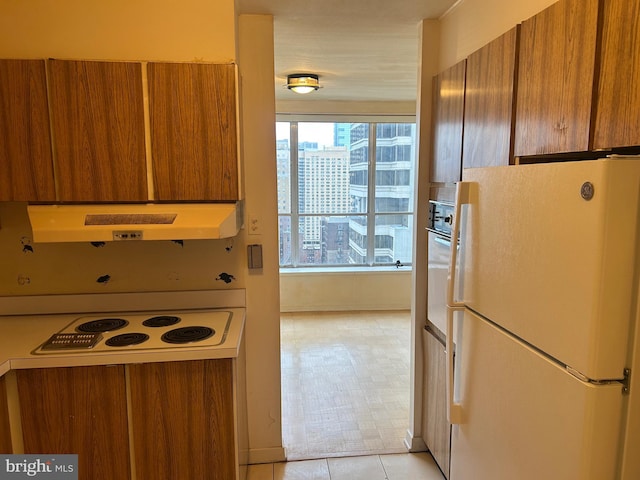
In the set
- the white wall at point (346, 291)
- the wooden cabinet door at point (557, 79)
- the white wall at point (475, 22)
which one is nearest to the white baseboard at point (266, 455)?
the wooden cabinet door at point (557, 79)

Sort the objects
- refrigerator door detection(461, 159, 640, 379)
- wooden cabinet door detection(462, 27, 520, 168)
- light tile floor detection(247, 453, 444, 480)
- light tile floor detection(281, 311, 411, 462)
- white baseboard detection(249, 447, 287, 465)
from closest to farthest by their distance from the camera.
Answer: refrigerator door detection(461, 159, 640, 379) < wooden cabinet door detection(462, 27, 520, 168) < light tile floor detection(247, 453, 444, 480) < white baseboard detection(249, 447, 287, 465) < light tile floor detection(281, 311, 411, 462)

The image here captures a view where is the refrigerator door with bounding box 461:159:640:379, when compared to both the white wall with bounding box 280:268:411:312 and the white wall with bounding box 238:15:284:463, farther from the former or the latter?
the white wall with bounding box 280:268:411:312

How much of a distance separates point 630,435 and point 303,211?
15.6ft

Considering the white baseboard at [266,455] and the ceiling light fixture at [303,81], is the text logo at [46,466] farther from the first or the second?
the ceiling light fixture at [303,81]

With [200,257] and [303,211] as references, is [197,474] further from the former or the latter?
[303,211]

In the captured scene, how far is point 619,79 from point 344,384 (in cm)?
290

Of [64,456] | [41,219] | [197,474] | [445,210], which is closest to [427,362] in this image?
[445,210]

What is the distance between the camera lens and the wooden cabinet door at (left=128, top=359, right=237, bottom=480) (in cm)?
178

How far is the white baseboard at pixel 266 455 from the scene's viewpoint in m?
2.46

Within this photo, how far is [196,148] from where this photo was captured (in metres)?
1.90

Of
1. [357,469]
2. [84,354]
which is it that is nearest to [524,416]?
[357,469]

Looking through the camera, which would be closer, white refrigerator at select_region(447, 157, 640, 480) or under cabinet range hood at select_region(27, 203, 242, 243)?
white refrigerator at select_region(447, 157, 640, 480)

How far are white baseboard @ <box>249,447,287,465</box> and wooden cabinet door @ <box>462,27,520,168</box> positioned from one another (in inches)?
75.1

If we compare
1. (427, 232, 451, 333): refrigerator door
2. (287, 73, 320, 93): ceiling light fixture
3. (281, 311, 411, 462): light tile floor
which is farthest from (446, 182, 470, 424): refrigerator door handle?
(287, 73, 320, 93): ceiling light fixture
